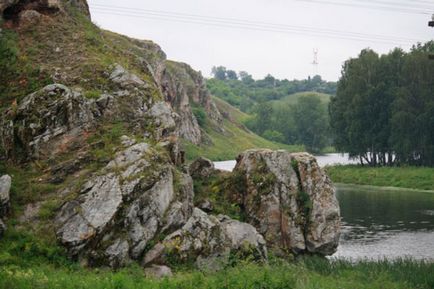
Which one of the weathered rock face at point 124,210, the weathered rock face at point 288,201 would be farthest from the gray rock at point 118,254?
the weathered rock face at point 288,201

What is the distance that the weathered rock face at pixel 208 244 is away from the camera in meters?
24.5

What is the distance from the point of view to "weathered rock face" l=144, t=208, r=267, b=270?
80.2 ft

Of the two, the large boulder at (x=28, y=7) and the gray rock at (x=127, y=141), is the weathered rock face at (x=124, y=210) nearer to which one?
the gray rock at (x=127, y=141)

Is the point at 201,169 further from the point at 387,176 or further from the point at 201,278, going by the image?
the point at 387,176

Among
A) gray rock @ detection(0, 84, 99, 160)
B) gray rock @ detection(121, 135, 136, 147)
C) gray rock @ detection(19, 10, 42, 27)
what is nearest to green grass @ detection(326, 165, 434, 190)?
gray rock @ detection(121, 135, 136, 147)

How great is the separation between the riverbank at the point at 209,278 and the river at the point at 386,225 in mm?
6636

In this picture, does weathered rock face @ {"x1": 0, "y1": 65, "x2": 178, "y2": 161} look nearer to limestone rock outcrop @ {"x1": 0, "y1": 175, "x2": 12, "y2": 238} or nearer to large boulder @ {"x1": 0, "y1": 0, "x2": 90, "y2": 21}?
limestone rock outcrop @ {"x1": 0, "y1": 175, "x2": 12, "y2": 238}

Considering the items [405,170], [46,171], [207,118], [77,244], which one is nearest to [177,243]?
[77,244]

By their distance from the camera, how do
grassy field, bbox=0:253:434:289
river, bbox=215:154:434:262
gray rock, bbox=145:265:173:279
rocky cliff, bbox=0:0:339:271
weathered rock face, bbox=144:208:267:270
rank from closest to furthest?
grassy field, bbox=0:253:434:289
gray rock, bbox=145:265:173:279
rocky cliff, bbox=0:0:339:271
weathered rock face, bbox=144:208:267:270
river, bbox=215:154:434:262

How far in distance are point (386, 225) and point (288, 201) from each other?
63.3 ft

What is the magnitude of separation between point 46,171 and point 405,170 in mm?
74889

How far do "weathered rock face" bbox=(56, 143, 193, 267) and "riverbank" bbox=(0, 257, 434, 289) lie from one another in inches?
43.6

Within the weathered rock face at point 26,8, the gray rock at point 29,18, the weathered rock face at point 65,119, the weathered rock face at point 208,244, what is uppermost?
the weathered rock face at point 26,8

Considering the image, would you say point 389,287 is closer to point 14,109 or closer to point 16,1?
point 14,109
